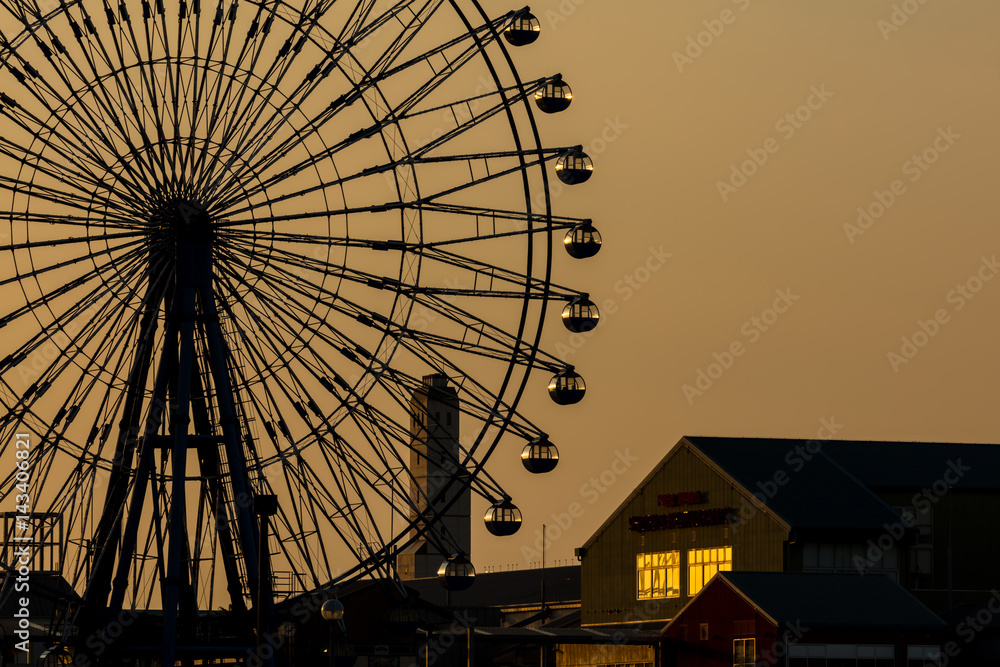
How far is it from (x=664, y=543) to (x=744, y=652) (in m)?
12.9

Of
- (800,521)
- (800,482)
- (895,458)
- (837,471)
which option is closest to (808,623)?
(800,521)

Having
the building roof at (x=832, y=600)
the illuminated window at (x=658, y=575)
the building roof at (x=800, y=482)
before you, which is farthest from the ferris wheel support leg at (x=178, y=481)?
the illuminated window at (x=658, y=575)

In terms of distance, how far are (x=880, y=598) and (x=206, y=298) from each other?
35044 millimetres

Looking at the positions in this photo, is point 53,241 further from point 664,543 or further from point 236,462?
point 664,543

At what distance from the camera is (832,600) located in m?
60.4

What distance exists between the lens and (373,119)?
35594 mm

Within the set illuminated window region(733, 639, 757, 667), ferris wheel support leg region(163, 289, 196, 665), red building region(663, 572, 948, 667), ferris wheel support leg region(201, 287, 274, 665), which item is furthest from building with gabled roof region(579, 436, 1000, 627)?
ferris wheel support leg region(163, 289, 196, 665)

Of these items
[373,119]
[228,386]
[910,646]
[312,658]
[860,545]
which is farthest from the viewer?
[860,545]

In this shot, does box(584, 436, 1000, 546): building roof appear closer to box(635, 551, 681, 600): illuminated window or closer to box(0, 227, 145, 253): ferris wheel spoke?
box(635, 551, 681, 600): illuminated window

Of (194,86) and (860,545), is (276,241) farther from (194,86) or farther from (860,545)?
(860,545)

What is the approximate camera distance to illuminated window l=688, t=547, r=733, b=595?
68.6m

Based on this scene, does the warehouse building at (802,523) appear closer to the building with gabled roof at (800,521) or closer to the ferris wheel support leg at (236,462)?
the building with gabled roof at (800,521)

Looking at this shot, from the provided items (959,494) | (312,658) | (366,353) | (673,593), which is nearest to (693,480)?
(673,593)

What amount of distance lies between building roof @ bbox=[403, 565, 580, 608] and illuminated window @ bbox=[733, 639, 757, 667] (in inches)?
1760
